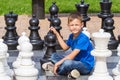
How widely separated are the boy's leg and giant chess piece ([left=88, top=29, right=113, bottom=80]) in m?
0.34

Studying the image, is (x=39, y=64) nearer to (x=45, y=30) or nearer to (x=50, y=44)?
(x=50, y=44)

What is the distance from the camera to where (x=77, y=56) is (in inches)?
204

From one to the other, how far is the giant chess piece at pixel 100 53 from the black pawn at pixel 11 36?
73.7 inches

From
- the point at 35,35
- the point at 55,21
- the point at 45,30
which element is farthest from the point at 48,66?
the point at 45,30

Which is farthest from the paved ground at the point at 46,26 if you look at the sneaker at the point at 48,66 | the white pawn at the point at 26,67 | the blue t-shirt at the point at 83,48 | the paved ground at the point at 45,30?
the white pawn at the point at 26,67

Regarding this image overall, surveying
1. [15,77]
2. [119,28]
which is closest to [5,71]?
[15,77]

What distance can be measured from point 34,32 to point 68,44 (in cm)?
122

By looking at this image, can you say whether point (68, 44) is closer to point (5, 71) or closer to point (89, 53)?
point (89, 53)

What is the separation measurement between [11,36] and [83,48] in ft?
5.49

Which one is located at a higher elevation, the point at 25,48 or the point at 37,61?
the point at 25,48

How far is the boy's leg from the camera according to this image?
507 cm

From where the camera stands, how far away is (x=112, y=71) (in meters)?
5.07

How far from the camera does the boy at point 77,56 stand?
16.5 ft

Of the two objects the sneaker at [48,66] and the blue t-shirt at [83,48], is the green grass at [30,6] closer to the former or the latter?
the sneaker at [48,66]
